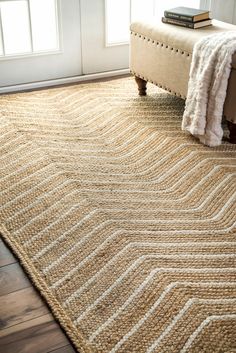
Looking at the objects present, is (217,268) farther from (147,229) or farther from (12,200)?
(12,200)

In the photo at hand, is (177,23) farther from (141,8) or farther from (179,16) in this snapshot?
(141,8)

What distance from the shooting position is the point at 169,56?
246 cm

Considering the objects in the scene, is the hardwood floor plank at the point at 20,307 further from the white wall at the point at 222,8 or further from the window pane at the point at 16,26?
the white wall at the point at 222,8

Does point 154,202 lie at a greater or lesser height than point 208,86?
lesser

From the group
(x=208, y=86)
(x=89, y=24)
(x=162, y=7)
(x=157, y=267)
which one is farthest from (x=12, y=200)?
(x=162, y=7)

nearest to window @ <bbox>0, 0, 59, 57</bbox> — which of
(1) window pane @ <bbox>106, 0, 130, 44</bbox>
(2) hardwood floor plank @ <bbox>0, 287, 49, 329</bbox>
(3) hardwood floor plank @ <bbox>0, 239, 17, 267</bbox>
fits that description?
(1) window pane @ <bbox>106, 0, 130, 44</bbox>

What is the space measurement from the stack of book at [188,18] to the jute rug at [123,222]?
0.42 metres

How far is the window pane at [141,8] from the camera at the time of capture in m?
3.12

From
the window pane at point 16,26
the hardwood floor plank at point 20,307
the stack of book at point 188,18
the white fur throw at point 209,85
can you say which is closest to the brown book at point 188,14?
the stack of book at point 188,18

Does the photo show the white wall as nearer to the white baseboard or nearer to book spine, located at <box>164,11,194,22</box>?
the white baseboard

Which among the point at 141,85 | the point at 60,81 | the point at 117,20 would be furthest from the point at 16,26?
the point at 141,85

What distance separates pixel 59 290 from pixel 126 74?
199cm

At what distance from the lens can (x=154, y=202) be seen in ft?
6.17

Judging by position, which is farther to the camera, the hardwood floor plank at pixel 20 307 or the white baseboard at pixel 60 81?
the white baseboard at pixel 60 81
